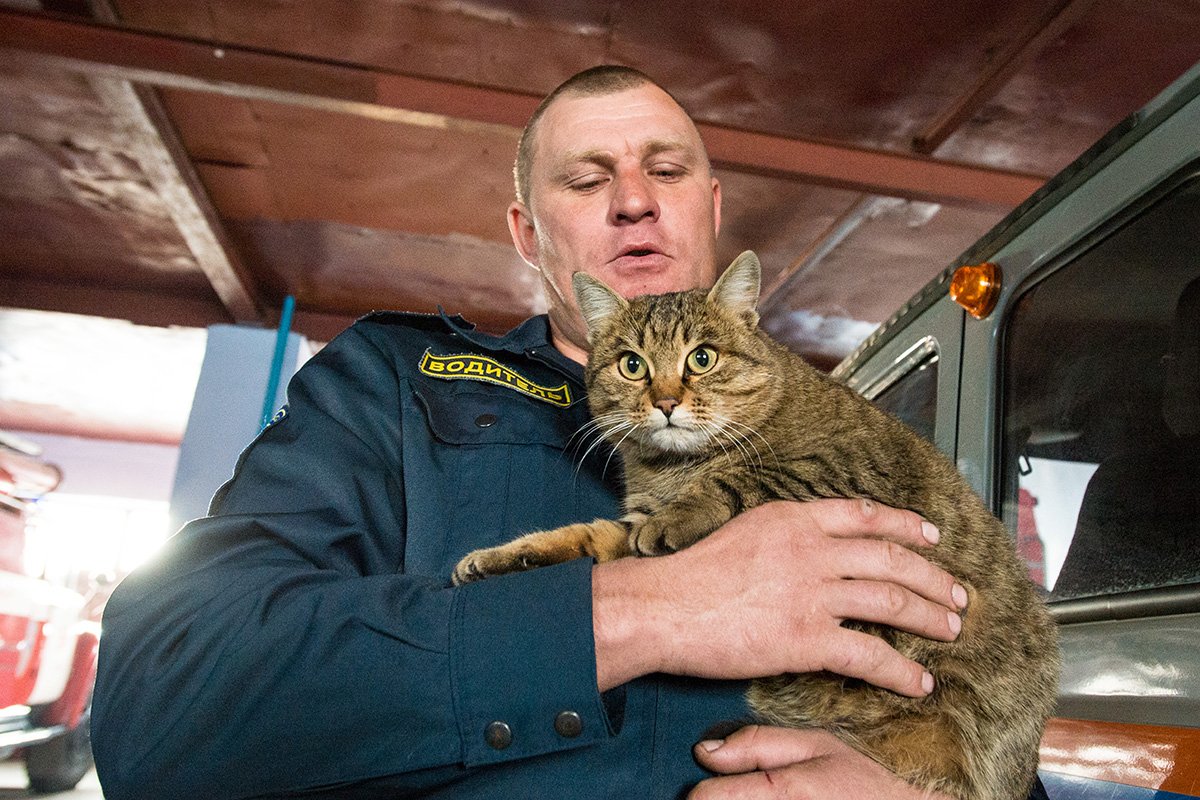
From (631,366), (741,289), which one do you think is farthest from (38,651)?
(741,289)

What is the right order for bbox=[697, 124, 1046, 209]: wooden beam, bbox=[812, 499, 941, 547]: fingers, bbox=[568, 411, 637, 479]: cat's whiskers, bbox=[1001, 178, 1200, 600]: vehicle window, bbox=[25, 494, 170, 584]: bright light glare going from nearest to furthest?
bbox=[812, 499, 941, 547]: fingers < bbox=[1001, 178, 1200, 600]: vehicle window < bbox=[568, 411, 637, 479]: cat's whiskers < bbox=[697, 124, 1046, 209]: wooden beam < bbox=[25, 494, 170, 584]: bright light glare

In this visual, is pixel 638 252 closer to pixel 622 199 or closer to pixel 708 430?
pixel 622 199

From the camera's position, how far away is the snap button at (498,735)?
1227 millimetres

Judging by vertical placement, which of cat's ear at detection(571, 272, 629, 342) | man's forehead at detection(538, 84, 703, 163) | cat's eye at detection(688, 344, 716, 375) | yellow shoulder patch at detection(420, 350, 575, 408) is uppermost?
man's forehead at detection(538, 84, 703, 163)

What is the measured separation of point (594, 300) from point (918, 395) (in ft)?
4.18

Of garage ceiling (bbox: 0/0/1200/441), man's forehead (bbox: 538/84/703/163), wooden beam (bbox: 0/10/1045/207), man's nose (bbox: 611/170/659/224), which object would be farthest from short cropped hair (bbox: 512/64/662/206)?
wooden beam (bbox: 0/10/1045/207)

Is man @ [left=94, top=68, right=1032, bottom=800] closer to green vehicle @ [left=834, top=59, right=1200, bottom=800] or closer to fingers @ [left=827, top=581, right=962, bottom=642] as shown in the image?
fingers @ [left=827, top=581, right=962, bottom=642]

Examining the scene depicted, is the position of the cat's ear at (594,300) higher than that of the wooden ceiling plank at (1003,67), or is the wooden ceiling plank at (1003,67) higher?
the wooden ceiling plank at (1003,67)

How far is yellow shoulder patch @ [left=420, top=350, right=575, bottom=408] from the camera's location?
1.92 m

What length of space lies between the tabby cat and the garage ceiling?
3.12 metres

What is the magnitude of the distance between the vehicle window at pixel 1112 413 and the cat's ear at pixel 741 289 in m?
0.67

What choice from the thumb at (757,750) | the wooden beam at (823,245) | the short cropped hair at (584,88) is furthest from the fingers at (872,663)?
the wooden beam at (823,245)

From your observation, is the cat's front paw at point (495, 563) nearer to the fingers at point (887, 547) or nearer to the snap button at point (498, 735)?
the snap button at point (498, 735)

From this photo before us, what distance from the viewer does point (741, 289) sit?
2248 millimetres
